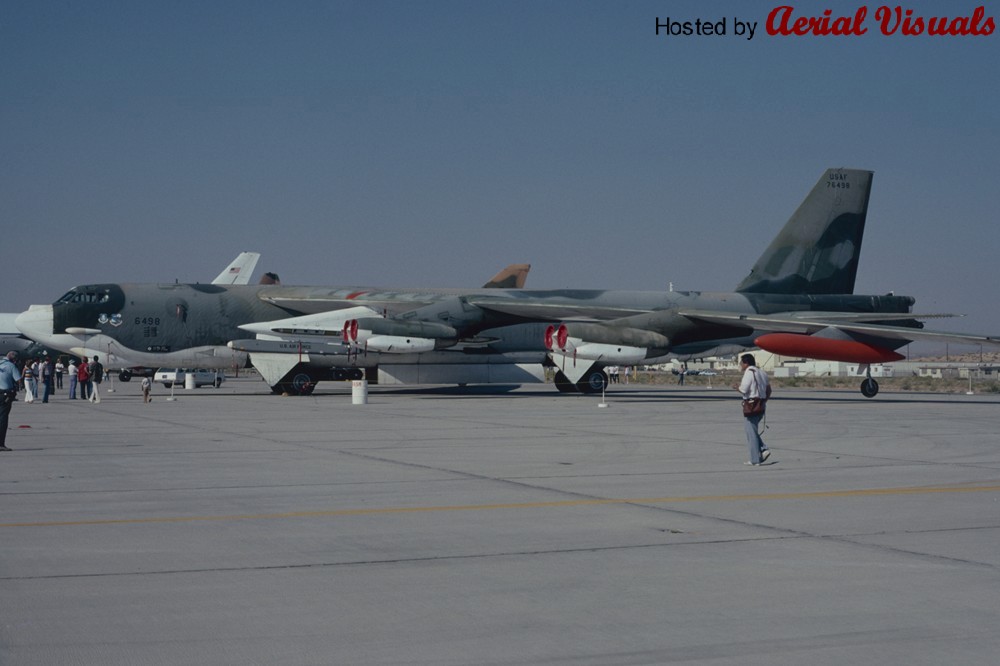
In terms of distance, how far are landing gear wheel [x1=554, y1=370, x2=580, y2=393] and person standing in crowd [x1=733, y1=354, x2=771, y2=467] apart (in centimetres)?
2057

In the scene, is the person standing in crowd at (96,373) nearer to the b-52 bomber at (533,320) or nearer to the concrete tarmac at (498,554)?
the b-52 bomber at (533,320)

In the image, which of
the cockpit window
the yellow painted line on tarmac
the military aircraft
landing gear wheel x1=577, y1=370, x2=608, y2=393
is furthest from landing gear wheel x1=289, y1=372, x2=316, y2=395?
the yellow painted line on tarmac

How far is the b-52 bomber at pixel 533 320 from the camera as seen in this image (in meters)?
31.8

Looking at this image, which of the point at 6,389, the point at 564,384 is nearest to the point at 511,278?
the point at 564,384

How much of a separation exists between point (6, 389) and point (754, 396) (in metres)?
10.8

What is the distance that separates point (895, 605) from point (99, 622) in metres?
4.33

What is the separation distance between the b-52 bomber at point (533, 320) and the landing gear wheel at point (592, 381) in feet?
0.26

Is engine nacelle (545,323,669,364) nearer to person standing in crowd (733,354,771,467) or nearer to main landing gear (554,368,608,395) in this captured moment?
main landing gear (554,368,608,395)

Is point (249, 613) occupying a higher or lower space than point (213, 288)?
lower

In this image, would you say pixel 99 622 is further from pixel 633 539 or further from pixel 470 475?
pixel 470 475

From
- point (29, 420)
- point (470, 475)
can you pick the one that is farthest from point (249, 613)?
point (29, 420)

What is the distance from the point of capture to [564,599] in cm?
638

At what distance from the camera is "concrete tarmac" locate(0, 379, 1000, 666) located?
546 centimetres

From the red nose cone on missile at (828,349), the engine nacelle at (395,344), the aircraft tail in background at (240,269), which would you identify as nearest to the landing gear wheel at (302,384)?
the engine nacelle at (395,344)
